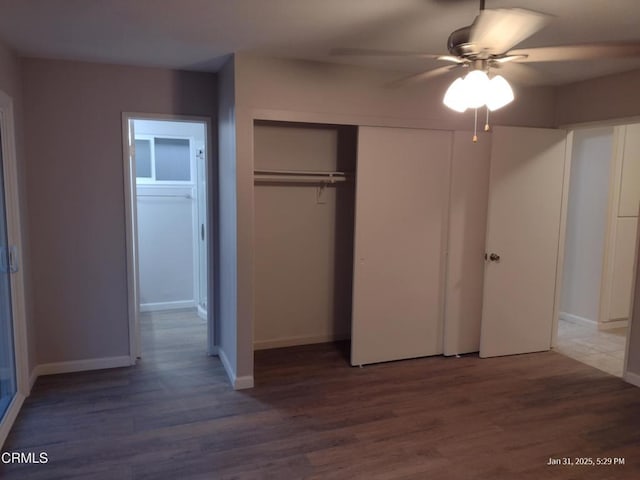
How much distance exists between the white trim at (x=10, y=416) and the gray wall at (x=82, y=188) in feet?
1.72

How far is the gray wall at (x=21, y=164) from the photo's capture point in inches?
121

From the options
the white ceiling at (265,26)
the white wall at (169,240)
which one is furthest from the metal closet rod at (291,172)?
the white wall at (169,240)

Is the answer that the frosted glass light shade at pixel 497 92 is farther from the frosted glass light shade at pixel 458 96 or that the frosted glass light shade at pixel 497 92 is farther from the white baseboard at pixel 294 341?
the white baseboard at pixel 294 341

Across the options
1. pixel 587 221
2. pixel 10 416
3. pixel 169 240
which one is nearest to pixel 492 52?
pixel 10 416

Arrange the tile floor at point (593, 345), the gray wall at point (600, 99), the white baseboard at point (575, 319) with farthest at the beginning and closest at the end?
the white baseboard at point (575, 319) → the tile floor at point (593, 345) → the gray wall at point (600, 99)

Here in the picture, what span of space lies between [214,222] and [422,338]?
204 centimetres

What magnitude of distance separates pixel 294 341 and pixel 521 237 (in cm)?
223

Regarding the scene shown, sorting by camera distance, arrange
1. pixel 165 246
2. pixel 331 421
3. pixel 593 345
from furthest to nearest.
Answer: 1. pixel 165 246
2. pixel 593 345
3. pixel 331 421

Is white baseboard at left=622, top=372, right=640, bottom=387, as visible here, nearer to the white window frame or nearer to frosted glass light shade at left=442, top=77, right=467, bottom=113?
frosted glass light shade at left=442, top=77, right=467, bottom=113

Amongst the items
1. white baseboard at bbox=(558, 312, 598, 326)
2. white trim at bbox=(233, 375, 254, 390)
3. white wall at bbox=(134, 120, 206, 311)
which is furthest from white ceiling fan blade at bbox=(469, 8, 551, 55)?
white baseboard at bbox=(558, 312, 598, 326)

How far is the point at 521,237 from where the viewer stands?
4.03 m

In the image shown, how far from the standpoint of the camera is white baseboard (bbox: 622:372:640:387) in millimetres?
3572

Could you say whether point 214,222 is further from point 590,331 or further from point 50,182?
point 590,331

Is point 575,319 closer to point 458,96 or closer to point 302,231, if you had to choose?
point 302,231
